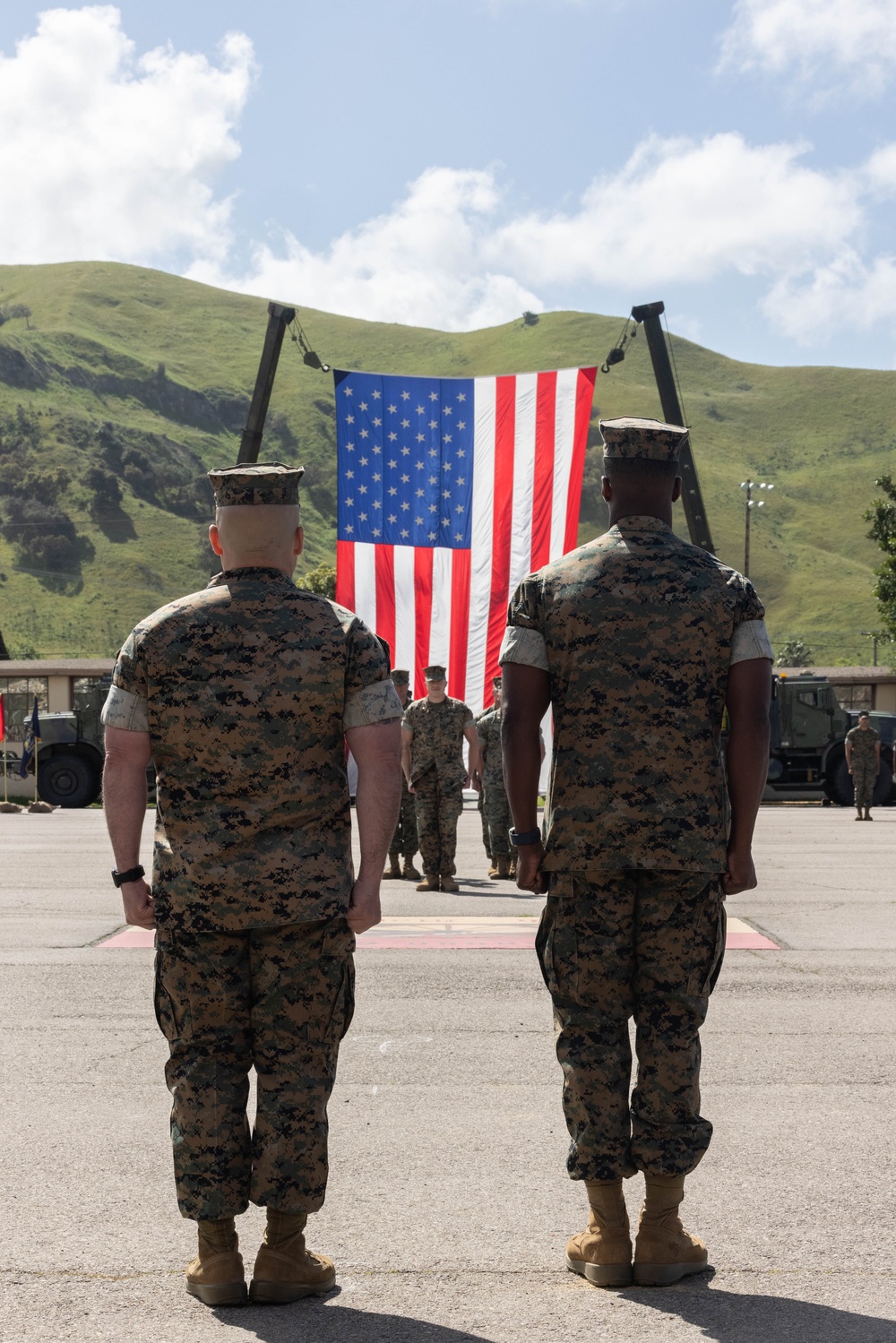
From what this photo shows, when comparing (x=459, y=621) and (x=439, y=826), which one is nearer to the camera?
(x=439, y=826)

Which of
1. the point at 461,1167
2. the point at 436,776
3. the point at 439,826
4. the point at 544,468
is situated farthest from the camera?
the point at 544,468

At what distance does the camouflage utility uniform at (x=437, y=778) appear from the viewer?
40.5 feet

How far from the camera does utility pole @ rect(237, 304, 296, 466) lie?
22.2 metres

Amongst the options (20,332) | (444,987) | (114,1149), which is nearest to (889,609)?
(444,987)

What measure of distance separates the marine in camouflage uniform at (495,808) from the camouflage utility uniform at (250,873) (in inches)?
373

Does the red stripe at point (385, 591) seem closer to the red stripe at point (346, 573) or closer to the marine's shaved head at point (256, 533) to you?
the red stripe at point (346, 573)

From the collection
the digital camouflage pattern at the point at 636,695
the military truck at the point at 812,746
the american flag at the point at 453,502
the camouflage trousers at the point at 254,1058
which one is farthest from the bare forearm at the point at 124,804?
the military truck at the point at 812,746

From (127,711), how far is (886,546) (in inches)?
1704

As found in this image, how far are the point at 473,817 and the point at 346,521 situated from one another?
562 cm

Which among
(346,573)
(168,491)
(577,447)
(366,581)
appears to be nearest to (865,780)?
(577,447)

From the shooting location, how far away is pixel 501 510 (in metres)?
21.7

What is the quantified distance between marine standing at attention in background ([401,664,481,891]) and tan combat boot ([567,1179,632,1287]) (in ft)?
28.0

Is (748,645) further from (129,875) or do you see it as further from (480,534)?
(480,534)

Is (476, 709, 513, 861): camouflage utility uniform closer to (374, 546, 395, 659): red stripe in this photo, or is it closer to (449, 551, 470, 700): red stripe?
(449, 551, 470, 700): red stripe
